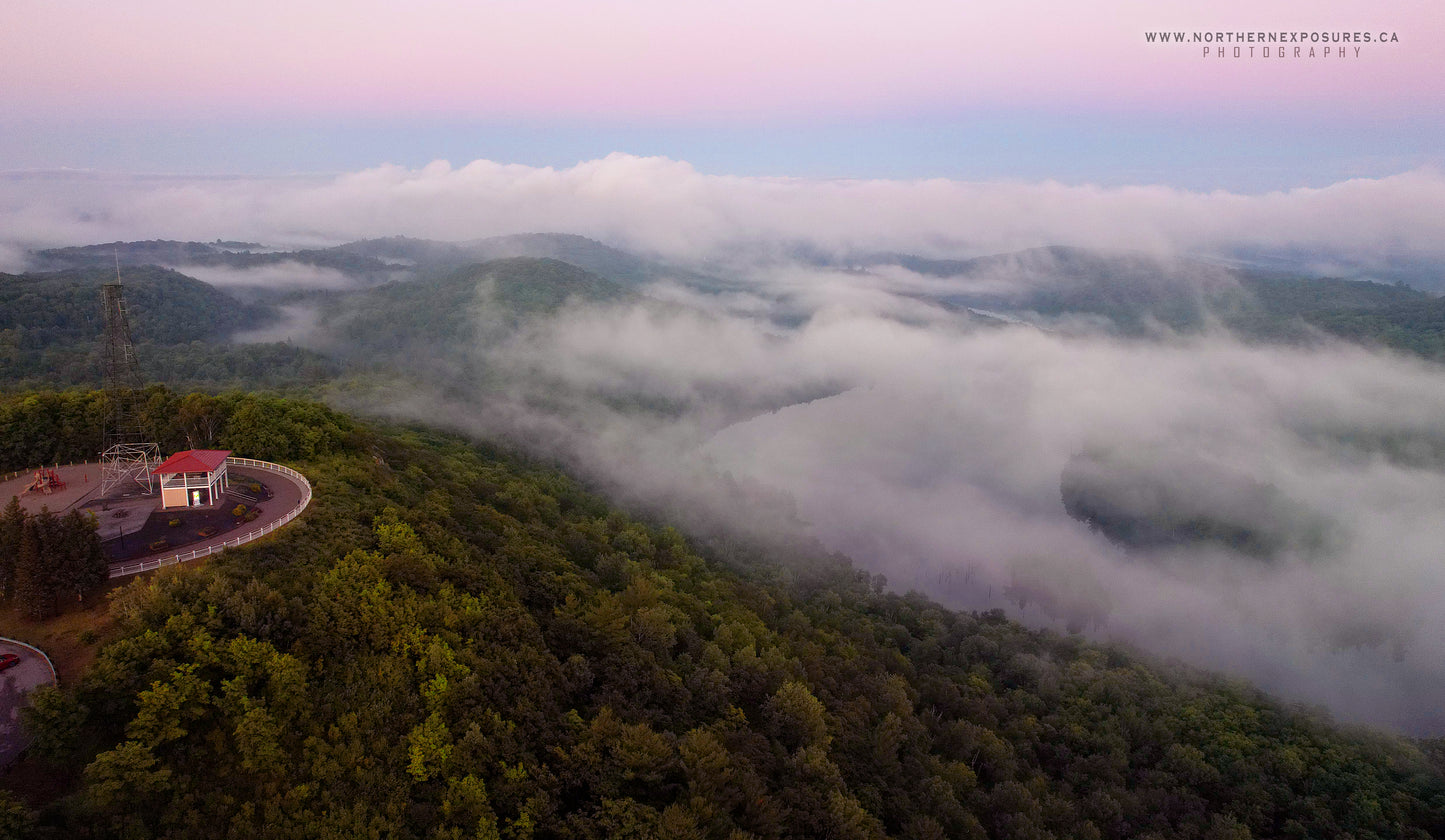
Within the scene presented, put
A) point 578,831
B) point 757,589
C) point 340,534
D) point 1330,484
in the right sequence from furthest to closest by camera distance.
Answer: point 1330,484 < point 757,589 < point 340,534 < point 578,831

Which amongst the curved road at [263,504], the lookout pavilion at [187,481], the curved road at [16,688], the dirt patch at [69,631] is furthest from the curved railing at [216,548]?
the curved road at [16,688]

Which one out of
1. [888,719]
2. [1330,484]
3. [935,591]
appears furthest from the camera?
[1330,484]

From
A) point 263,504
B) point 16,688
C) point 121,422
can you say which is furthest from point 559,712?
point 121,422

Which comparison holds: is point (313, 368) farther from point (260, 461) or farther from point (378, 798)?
point (378, 798)

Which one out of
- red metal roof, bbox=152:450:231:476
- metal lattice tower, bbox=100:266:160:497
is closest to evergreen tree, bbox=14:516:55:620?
red metal roof, bbox=152:450:231:476

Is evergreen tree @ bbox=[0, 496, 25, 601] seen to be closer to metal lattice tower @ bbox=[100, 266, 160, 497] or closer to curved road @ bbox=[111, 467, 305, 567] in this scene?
curved road @ bbox=[111, 467, 305, 567]

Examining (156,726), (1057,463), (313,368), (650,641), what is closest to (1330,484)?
(1057,463)

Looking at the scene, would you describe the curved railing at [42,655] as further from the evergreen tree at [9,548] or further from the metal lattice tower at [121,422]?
the metal lattice tower at [121,422]
